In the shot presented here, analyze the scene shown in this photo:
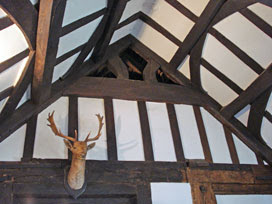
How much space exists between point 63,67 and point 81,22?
33.0 inches

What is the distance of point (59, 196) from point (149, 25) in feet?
9.22

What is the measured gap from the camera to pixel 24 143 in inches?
152

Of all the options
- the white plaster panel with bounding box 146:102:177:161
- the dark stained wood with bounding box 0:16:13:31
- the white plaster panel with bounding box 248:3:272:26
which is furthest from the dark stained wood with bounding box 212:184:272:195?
the dark stained wood with bounding box 0:16:13:31

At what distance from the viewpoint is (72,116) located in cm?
426

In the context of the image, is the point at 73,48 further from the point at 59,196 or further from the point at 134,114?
the point at 59,196

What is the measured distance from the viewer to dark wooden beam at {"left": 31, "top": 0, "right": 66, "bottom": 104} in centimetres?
267

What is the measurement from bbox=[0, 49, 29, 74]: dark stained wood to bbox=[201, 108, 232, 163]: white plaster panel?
2.81 m

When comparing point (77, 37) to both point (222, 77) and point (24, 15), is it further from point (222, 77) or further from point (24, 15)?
point (222, 77)

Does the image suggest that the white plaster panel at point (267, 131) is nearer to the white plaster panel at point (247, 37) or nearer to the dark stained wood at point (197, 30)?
the white plaster panel at point (247, 37)

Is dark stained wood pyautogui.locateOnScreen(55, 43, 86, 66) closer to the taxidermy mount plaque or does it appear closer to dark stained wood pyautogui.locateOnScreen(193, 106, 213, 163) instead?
the taxidermy mount plaque

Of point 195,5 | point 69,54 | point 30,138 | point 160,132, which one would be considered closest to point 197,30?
point 195,5

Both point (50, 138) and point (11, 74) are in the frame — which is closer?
point (11, 74)

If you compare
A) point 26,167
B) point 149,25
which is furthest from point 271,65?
point 26,167

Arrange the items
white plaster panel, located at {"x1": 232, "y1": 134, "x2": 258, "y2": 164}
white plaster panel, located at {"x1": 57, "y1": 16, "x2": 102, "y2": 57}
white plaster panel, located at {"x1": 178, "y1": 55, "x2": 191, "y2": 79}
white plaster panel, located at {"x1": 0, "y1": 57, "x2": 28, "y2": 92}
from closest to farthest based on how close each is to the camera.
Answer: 1. white plaster panel, located at {"x1": 0, "y1": 57, "x2": 28, "y2": 92}
2. white plaster panel, located at {"x1": 57, "y1": 16, "x2": 102, "y2": 57}
3. white plaster panel, located at {"x1": 232, "y1": 134, "x2": 258, "y2": 164}
4. white plaster panel, located at {"x1": 178, "y1": 55, "x2": 191, "y2": 79}
